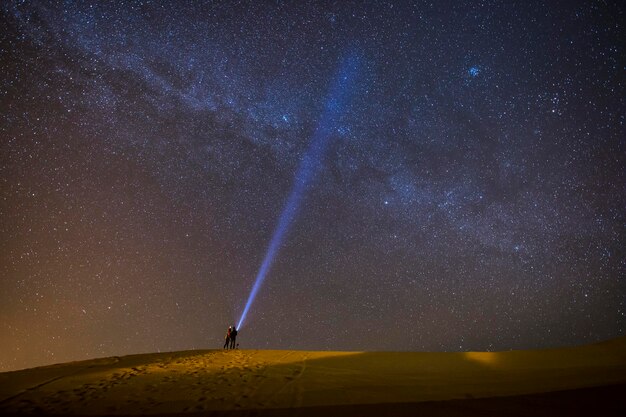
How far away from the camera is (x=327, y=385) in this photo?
857 cm

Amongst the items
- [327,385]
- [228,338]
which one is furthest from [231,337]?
[327,385]

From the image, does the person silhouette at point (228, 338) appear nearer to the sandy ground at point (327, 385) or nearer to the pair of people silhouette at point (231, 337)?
the pair of people silhouette at point (231, 337)

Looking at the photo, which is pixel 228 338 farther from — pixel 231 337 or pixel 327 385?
pixel 327 385

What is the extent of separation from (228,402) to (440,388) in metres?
5.12

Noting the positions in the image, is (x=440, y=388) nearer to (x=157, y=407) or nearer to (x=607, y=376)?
(x=607, y=376)

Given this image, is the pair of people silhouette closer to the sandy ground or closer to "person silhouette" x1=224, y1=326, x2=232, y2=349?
"person silhouette" x1=224, y1=326, x2=232, y2=349

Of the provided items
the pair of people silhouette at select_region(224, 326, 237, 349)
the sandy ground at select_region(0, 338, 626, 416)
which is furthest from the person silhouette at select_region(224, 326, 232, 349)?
the sandy ground at select_region(0, 338, 626, 416)

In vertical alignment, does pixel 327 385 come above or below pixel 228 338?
below

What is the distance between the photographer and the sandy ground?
6.30 meters

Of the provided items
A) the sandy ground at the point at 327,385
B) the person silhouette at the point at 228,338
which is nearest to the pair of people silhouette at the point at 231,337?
the person silhouette at the point at 228,338

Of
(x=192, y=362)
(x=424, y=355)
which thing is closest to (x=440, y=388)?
(x=424, y=355)

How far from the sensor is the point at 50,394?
805 centimetres

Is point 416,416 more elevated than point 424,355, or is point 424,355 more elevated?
point 424,355

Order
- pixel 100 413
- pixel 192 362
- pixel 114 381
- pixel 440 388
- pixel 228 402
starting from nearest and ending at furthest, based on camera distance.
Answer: pixel 100 413
pixel 228 402
pixel 440 388
pixel 114 381
pixel 192 362
